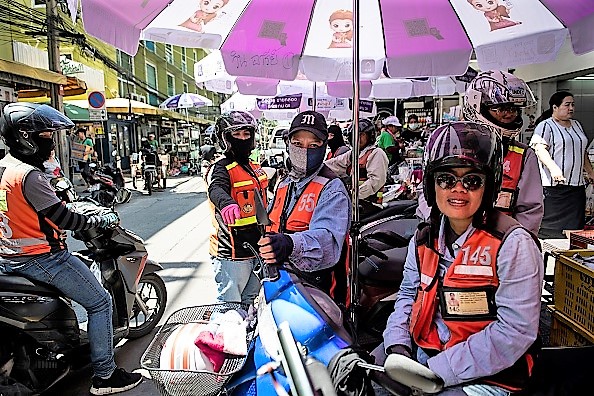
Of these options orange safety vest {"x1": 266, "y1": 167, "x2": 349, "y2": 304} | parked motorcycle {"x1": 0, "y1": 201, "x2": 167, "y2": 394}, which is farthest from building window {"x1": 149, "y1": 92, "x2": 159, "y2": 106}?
orange safety vest {"x1": 266, "y1": 167, "x2": 349, "y2": 304}

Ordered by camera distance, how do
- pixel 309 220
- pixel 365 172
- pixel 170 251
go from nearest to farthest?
pixel 309 220, pixel 365 172, pixel 170 251

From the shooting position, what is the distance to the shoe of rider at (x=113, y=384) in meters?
3.79

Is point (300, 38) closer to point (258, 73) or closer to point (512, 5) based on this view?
point (258, 73)

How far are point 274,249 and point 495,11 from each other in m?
2.78

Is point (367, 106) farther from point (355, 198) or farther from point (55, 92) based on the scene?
point (355, 198)

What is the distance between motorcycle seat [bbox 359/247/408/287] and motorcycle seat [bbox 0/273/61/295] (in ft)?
7.74

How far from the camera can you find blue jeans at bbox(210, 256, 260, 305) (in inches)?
149

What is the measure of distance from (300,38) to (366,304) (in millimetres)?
2278

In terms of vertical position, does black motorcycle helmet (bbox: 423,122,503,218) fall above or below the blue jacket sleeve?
above

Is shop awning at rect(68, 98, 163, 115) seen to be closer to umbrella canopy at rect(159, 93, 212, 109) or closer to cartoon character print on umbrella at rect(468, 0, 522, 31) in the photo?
umbrella canopy at rect(159, 93, 212, 109)

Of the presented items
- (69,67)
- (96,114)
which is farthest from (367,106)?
(69,67)

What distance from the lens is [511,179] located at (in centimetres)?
335

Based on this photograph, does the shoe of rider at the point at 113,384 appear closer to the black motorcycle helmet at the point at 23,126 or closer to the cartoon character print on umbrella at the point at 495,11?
the black motorcycle helmet at the point at 23,126

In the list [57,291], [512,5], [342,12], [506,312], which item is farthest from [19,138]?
[512,5]
